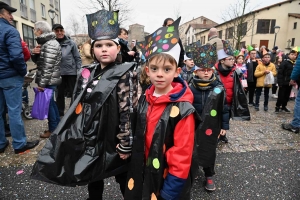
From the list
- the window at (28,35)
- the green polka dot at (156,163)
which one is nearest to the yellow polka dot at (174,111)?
the green polka dot at (156,163)

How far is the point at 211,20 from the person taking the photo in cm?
6356

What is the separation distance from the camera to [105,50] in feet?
5.95

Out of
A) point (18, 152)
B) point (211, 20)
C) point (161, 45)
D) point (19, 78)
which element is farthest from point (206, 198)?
point (211, 20)

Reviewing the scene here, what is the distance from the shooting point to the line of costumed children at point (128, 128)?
5.10 ft

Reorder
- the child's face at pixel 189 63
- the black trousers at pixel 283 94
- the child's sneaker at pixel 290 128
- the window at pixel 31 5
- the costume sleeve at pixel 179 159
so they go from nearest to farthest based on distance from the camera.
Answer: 1. the costume sleeve at pixel 179 159
2. the child's face at pixel 189 63
3. the child's sneaker at pixel 290 128
4. the black trousers at pixel 283 94
5. the window at pixel 31 5

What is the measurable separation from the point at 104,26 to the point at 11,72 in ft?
7.35

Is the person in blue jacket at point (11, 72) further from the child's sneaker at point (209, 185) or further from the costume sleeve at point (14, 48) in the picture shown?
the child's sneaker at point (209, 185)

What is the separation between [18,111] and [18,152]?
26.4 inches

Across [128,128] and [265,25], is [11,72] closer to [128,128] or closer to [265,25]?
[128,128]

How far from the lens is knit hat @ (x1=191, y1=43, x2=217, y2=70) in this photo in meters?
2.60

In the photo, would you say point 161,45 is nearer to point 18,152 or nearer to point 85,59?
point 18,152

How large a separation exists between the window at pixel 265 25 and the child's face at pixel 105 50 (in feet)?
128

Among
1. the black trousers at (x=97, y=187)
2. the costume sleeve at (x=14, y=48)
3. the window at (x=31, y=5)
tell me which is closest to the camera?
the black trousers at (x=97, y=187)

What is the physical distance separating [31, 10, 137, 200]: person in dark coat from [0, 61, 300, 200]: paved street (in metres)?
1.00
